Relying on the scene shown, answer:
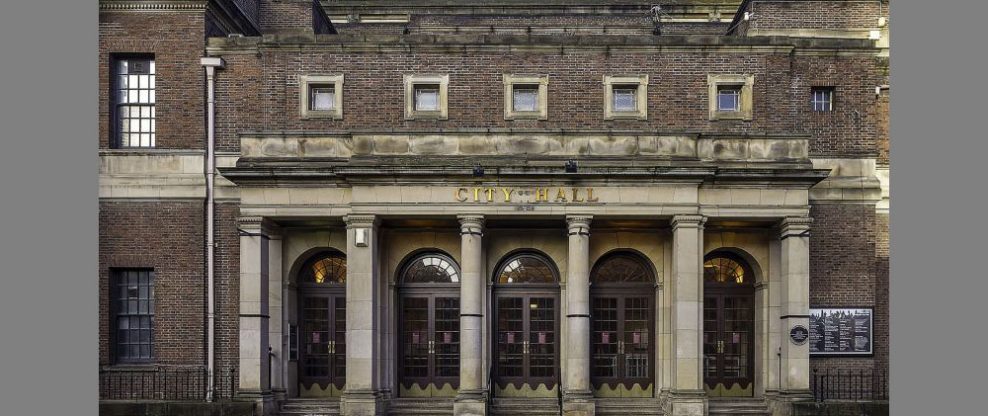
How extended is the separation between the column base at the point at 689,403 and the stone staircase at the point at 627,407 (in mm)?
917

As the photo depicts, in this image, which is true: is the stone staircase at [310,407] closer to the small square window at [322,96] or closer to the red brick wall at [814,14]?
the small square window at [322,96]

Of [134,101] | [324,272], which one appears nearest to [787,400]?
[324,272]

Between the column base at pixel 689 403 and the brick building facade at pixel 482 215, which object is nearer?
the column base at pixel 689 403

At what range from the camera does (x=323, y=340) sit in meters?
29.8

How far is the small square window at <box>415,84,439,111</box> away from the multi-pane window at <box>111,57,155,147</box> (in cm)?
653

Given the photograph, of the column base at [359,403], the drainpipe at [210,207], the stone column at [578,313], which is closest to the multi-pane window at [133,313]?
the drainpipe at [210,207]

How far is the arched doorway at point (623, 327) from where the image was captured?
2970 centimetres

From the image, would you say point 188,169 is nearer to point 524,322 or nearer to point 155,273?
point 155,273

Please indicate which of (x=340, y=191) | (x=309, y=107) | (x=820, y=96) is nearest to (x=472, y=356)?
(x=340, y=191)

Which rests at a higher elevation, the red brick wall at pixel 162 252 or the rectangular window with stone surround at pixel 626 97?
the rectangular window with stone surround at pixel 626 97

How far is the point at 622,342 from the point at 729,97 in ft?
21.7

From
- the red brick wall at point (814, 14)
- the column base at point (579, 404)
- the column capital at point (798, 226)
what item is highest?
the red brick wall at point (814, 14)

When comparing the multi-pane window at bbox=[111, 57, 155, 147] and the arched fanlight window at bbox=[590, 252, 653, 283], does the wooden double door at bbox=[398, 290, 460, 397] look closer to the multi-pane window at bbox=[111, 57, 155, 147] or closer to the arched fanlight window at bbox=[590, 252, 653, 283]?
the arched fanlight window at bbox=[590, 252, 653, 283]

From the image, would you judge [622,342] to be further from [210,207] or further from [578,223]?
[210,207]
